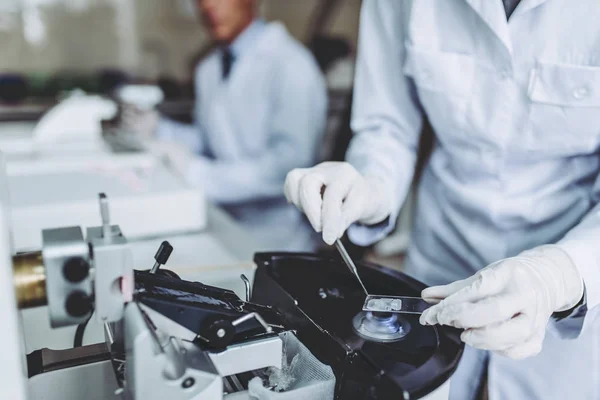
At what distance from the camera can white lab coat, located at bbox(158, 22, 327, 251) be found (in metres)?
1.97

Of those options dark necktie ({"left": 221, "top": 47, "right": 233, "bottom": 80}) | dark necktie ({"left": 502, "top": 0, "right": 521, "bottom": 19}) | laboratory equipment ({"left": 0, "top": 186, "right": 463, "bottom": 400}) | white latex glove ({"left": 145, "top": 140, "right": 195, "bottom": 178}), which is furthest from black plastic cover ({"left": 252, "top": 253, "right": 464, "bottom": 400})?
dark necktie ({"left": 221, "top": 47, "right": 233, "bottom": 80})

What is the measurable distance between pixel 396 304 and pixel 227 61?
5.70ft

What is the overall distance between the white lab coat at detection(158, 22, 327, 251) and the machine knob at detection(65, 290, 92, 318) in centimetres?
126

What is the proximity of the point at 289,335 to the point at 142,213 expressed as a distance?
2.33ft

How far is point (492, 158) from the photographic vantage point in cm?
97

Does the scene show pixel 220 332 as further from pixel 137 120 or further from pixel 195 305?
pixel 137 120

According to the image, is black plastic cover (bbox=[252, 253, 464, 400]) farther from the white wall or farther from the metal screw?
the white wall

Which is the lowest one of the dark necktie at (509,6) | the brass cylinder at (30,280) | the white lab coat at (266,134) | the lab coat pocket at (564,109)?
the white lab coat at (266,134)

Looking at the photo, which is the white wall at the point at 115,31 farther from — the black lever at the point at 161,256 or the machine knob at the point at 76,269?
the machine knob at the point at 76,269

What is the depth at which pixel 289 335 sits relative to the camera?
2.17ft

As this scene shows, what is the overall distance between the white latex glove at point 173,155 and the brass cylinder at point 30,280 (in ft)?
3.33

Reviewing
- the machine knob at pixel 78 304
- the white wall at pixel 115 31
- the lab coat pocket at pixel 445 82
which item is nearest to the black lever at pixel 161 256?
the machine knob at pixel 78 304

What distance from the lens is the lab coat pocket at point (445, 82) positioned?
953 mm

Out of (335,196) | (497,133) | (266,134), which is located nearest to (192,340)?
(335,196)
